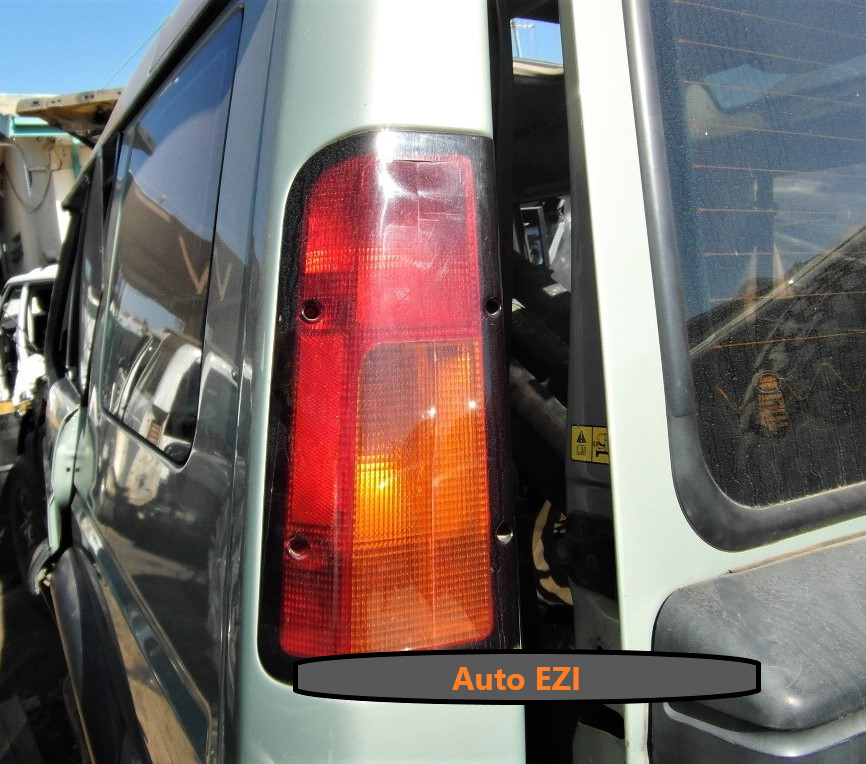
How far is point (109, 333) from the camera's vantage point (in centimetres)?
206

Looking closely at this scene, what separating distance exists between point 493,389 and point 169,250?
0.89 metres

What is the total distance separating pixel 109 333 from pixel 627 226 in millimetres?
1581

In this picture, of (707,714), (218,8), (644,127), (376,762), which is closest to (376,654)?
(376,762)

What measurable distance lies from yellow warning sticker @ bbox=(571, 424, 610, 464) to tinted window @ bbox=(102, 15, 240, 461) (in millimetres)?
618

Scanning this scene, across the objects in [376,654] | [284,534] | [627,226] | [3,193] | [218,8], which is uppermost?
[3,193]

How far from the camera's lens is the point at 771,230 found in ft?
3.84

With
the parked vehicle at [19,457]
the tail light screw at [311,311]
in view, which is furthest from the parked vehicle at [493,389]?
the parked vehicle at [19,457]

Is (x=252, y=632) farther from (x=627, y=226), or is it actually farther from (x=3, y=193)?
(x=3, y=193)

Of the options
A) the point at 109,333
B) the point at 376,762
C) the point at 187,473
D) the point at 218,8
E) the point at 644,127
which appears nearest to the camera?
the point at 376,762

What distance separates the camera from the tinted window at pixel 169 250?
128 centimetres

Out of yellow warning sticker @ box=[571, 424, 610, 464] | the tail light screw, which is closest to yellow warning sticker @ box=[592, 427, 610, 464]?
yellow warning sticker @ box=[571, 424, 610, 464]

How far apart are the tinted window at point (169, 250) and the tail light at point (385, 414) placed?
0.35 meters

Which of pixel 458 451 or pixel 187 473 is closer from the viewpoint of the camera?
pixel 458 451

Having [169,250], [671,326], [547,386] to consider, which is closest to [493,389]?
[671,326]
